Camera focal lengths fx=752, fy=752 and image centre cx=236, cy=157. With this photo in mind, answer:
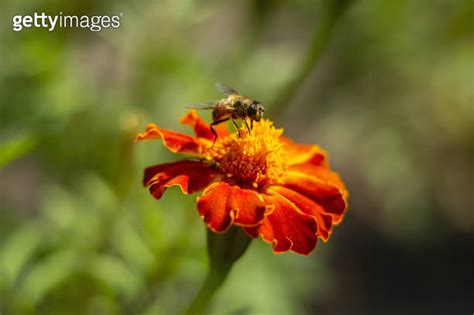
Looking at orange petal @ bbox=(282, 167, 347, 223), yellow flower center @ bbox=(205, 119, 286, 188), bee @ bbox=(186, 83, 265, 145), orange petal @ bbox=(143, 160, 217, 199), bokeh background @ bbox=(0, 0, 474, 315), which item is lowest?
bokeh background @ bbox=(0, 0, 474, 315)

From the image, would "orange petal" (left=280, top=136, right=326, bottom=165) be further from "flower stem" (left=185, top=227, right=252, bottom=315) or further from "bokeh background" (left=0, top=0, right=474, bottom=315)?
"bokeh background" (left=0, top=0, right=474, bottom=315)

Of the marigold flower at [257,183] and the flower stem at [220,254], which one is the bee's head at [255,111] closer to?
the marigold flower at [257,183]


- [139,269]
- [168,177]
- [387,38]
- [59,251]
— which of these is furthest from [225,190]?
[387,38]

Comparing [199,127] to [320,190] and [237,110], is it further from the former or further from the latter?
[320,190]

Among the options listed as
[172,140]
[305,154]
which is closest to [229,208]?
[172,140]

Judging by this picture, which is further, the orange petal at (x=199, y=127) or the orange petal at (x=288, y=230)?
the orange petal at (x=199, y=127)

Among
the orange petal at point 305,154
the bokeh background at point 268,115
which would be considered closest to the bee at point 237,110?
the orange petal at point 305,154

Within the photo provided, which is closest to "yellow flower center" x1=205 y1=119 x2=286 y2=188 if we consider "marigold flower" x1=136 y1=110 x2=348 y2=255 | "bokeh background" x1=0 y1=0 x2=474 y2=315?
"marigold flower" x1=136 y1=110 x2=348 y2=255
